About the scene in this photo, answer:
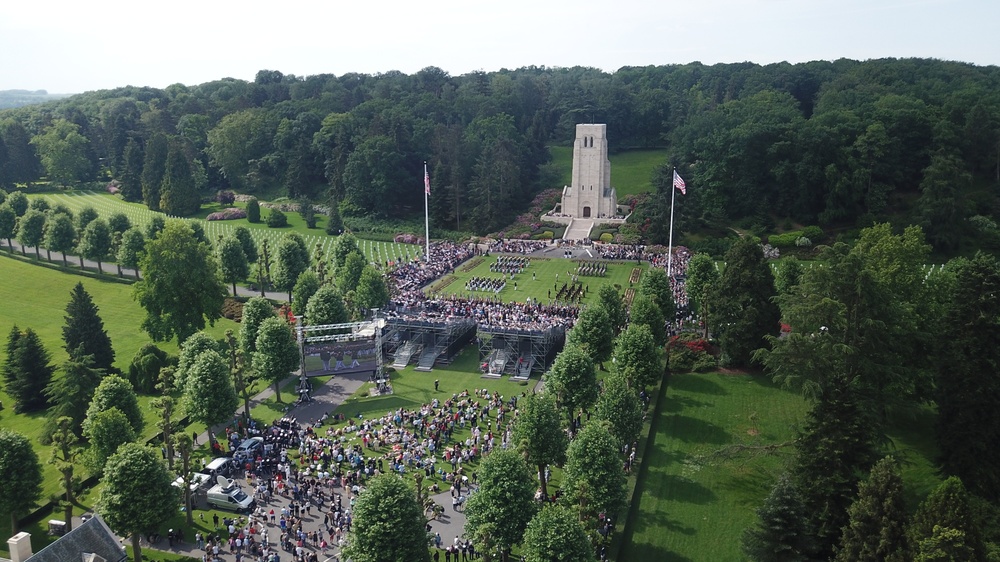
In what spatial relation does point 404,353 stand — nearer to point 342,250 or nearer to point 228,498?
point 228,498

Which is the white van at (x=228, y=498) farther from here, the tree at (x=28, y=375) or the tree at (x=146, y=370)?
the tree at (x=28, y=375)

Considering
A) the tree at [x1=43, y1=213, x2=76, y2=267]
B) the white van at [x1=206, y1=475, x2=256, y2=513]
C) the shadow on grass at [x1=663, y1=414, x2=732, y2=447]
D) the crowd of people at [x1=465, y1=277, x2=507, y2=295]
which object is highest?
the tree at [x1=43, y1=213, x2=76, y2=267]

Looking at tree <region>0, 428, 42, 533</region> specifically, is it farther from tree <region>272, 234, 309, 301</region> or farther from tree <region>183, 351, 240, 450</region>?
tree <region>272, 234, 309, 301</region>

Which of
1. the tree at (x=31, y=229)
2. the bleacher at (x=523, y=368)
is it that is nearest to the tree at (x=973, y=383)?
the bleacher at (x=523, y=368)

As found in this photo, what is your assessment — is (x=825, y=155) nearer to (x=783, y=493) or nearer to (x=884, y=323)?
(x=884, y=323)

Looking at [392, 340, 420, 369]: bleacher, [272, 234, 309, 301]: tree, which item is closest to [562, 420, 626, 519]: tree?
[392, 340, 420, 369]: bleacher

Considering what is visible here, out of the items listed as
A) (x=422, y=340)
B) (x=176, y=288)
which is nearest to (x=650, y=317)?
(x=422, y=340)
